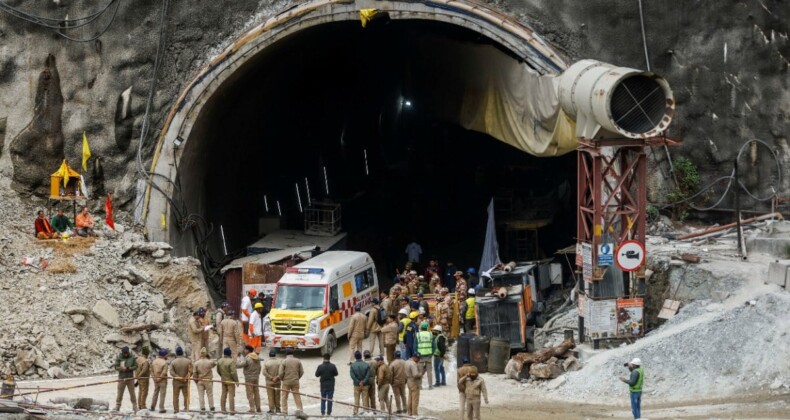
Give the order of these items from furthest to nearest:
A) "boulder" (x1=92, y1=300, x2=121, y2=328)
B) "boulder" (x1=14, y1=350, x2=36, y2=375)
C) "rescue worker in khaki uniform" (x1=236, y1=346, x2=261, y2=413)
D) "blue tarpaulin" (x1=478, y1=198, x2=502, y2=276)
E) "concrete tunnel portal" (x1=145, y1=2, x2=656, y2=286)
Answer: "blue tarpaulin" (x1=478, y1=198, x2=502, y2=276), "concrete tunnel portal" (x1=145, y1=2, x2=656, y2=286), "boulder" (x1=92, y1=300, x2=121, y2=328), "boulder" (x1=14, y1=350, x2=36, y2=375), "rescue worker in khaki uniform" (x1=236, y1=346, x2=261, y2=413)

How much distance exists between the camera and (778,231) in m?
32.5

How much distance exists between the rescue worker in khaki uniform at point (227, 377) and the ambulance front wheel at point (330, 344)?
571 centimetres

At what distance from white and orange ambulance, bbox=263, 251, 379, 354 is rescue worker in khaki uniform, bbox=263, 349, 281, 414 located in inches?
196

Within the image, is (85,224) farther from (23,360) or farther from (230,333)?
(230,333)

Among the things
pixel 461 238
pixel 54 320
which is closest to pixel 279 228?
pixel 461 238

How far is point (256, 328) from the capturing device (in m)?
32.1

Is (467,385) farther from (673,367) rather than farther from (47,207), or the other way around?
(47,207)

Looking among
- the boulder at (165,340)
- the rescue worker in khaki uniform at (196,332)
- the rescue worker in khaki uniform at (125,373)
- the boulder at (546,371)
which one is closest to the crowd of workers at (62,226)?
the boulder at (165,340)

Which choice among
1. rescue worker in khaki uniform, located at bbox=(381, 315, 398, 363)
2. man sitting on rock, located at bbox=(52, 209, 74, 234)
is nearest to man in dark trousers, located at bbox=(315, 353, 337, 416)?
rescue worker in khaki uniform, located at bbox=(381, 315, 398, 363)

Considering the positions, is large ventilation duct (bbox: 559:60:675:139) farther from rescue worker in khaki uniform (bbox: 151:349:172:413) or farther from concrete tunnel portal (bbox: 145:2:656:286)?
rescue worker in khaki uniform (bbox: 151:349:172:413)

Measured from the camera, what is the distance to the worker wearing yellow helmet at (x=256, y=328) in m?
32.1

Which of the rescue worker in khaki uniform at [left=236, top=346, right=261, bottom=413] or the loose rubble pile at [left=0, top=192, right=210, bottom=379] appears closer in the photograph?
the rescue worker in khaki uniform at [left=236, top=346, right=261, bottom=413]

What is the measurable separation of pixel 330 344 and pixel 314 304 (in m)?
1.03

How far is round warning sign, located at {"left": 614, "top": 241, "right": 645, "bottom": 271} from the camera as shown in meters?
28.4
